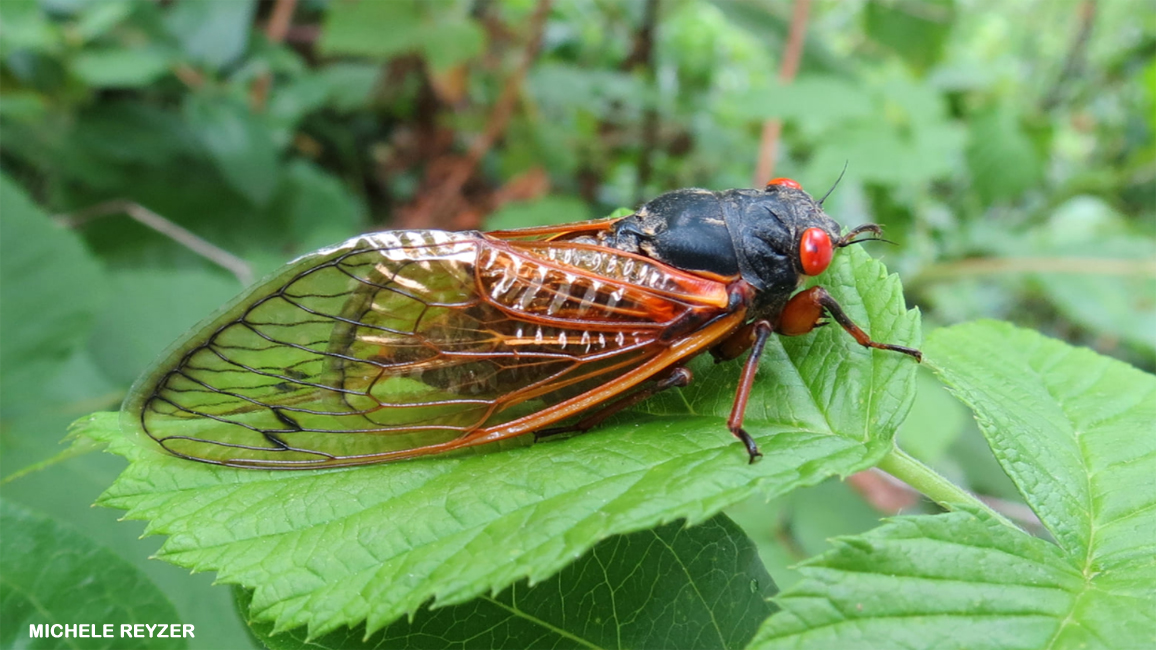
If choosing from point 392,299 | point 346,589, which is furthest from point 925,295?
point 346,589

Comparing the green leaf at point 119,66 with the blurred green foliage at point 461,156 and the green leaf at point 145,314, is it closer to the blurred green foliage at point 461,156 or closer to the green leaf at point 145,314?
the blurred green foliage at point 461,156

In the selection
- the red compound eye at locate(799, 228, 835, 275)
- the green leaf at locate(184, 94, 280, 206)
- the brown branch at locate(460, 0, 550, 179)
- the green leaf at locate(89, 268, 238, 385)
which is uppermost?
the brown branch at locate(460, 0, 550, 179)

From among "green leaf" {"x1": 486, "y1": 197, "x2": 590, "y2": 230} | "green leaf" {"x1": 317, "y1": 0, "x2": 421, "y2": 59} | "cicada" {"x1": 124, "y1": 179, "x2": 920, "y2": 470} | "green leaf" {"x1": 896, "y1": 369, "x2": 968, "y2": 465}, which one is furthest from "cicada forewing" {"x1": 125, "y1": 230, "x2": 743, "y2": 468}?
"green leaf" {"x1": 317, "y1": 0, "x2": 421, "y2": 59}

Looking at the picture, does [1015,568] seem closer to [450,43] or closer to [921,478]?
[921,478]

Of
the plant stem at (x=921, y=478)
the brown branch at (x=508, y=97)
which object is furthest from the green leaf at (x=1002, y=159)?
the plant stem at (x=921, y=478)

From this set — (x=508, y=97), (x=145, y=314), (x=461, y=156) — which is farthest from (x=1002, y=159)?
(x=145, y=314)

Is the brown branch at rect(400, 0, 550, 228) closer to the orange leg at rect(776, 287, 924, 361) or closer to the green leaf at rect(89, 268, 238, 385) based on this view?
the green leaf at rect(89, 268, 238, 385)
